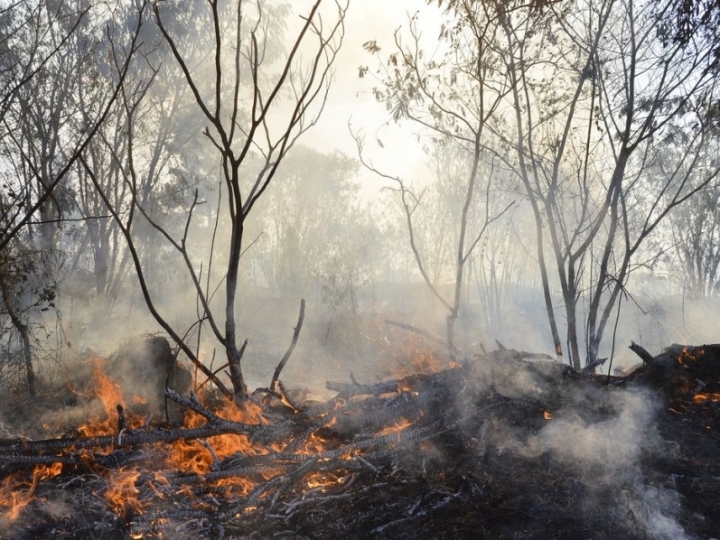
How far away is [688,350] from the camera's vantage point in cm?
476

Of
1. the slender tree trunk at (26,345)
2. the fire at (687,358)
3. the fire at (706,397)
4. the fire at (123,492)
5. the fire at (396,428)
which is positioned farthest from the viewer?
the slender tree trunk at (26,345)

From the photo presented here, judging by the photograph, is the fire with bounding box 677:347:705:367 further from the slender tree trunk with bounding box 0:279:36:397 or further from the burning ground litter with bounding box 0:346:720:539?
the slender tree trunk with bounding box 0:279:36:397

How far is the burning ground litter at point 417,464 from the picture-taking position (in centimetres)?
304

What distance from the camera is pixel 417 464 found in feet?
12.3

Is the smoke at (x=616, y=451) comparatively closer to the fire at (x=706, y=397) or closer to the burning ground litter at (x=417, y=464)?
the burning ground litter at (x=417, y=464)

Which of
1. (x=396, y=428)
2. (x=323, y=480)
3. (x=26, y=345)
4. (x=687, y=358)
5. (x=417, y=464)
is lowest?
(x=323, y=480)

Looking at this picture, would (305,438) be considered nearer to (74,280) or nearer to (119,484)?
(119,484)

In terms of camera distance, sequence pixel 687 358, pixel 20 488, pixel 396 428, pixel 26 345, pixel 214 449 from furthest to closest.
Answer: pixel 26 345, pixel 687 358, pixel 396 428, pixel 214 449, pixel 20 488

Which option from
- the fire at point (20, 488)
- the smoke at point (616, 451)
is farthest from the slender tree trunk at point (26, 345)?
the smoke at point (616, 451)

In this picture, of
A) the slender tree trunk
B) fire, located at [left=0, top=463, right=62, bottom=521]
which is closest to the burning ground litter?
fire, located at [left=0, top=463, right=62, bottom=521]

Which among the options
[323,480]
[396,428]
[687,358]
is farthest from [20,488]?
[687,358]

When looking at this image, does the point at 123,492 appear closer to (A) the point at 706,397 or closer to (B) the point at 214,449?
(B) the point at 214,449

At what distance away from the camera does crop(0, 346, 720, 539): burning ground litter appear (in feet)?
9.96

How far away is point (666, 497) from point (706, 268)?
23.1 meters
